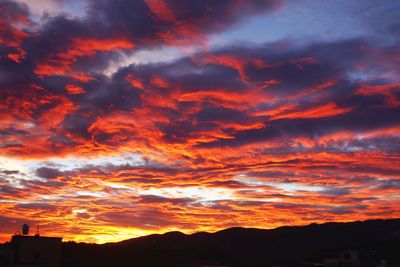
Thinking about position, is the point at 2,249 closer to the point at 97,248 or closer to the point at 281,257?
the point at 97,248

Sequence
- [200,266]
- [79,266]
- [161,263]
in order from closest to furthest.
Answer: [200,266], [79,266], [161,263]

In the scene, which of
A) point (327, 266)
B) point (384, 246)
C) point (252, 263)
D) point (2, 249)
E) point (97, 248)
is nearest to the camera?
point (2, 249)

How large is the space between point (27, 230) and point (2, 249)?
4.23 metres

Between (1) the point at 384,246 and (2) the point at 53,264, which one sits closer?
(2) the point at 53,264

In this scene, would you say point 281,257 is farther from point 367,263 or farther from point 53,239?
point 53,239

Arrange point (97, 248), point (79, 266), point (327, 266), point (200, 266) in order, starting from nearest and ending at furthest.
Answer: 1. point (200, 266)
2. point (327, 266)
3. point (79, 266)
4. point (97, 248)

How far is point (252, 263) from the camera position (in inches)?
7165

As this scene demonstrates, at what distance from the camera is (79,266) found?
10969cm

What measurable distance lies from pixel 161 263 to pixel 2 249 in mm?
73189

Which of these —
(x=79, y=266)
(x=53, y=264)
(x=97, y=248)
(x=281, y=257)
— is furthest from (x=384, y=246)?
(x=53, y=264)

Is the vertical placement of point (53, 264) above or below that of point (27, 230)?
below

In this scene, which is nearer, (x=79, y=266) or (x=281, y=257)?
(x=79, y=266)

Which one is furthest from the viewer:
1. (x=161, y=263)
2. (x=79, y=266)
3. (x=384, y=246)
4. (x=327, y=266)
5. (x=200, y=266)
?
(x=384, y=246)

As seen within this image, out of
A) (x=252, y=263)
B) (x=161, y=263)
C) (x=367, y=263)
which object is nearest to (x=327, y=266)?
(x=367, y=263)
